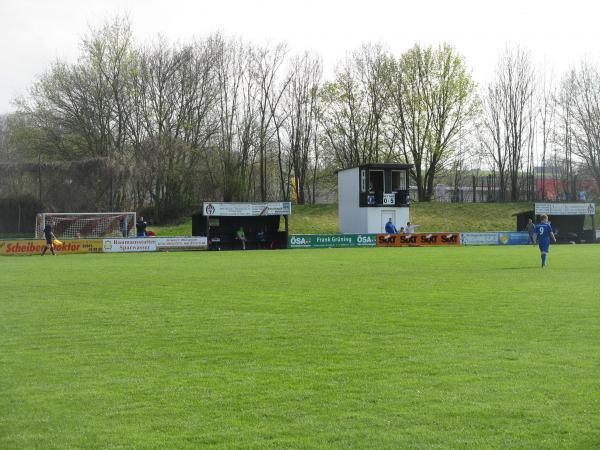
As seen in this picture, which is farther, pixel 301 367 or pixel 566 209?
pixel 566 209

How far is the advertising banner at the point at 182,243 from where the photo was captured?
4259 centimetres

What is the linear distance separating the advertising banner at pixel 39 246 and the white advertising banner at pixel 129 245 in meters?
0.46

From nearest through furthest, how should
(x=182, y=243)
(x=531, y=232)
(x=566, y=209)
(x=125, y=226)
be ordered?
(x=182, y=243), (x=125, y=226), (x=531, y=232), (x=566, y=209)

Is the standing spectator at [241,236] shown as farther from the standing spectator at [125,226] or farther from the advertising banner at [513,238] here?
the advertising banner at [513,238]

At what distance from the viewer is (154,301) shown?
16391 mm

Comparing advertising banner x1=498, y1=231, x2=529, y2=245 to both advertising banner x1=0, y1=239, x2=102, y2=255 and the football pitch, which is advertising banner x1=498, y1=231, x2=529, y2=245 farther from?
the football pitch

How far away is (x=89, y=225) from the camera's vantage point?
47.1 m

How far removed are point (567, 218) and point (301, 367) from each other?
46265 mm

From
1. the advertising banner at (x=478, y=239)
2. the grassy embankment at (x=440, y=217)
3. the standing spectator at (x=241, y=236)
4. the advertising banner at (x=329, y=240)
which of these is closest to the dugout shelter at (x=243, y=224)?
the standing spectator at (x=241, y=236)

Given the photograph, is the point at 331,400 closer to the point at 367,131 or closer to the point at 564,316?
the point at 564,316

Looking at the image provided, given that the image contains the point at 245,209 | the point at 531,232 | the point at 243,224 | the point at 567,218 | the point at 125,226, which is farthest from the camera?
the point at 567,218

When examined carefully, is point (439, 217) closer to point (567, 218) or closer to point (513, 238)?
point (567, 218)

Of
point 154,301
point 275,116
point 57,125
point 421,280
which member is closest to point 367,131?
point 275,116

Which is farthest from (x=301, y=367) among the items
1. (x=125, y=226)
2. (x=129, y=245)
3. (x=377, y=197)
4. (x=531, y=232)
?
(x=377, y=197)
